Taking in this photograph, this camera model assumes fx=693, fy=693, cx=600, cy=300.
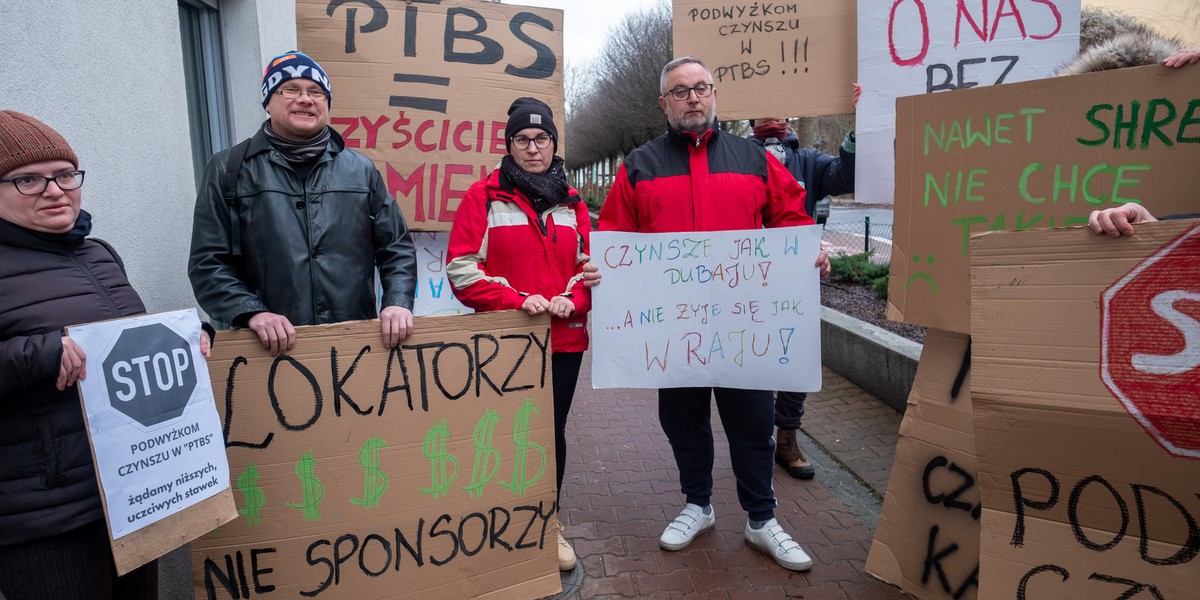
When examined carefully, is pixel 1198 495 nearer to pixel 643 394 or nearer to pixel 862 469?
pixel 862 469

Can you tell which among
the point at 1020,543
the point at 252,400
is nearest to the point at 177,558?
the point at 252,400

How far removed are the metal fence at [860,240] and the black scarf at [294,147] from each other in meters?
9.83

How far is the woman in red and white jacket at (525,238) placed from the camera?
2.72m

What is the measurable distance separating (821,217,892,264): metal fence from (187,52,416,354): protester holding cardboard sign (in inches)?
384

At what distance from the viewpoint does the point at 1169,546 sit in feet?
5.65

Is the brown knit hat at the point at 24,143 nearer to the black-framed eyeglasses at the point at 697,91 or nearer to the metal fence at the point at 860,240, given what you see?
the black-framed eyeglasses at the point at 697,91

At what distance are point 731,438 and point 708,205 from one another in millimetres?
1031

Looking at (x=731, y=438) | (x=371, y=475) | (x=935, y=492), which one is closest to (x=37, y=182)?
(x=371, y=475)

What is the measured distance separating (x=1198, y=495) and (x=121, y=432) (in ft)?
8.62

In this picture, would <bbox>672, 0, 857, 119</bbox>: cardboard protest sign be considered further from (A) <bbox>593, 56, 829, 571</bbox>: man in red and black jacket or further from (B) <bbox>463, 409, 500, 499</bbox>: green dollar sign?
(B) <bbox>463, 409, 500, 499</bbox>: green dollar sign

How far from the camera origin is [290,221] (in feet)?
7.99

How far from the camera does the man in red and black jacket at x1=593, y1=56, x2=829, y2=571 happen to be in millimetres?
2861

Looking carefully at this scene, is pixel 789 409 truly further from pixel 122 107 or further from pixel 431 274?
pixel 122 107

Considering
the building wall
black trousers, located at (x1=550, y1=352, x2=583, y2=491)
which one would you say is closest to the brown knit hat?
the building wall
